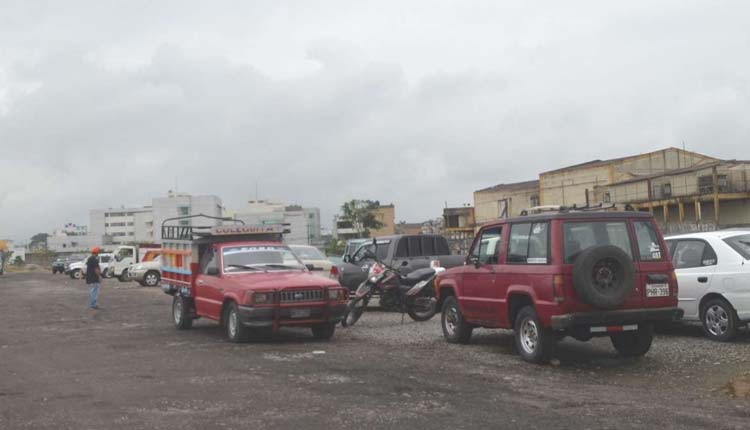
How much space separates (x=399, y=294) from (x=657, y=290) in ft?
21.6

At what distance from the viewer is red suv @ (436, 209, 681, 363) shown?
9.36 metres

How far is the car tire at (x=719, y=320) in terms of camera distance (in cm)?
1095

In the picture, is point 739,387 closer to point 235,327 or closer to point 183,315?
point 235,327

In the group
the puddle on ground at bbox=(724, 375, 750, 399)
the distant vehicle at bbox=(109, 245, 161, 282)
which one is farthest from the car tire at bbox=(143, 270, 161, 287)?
the puddle on ground at bbox=(724, 375, 750, 399)

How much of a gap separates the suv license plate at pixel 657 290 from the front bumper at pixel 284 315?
5.20m

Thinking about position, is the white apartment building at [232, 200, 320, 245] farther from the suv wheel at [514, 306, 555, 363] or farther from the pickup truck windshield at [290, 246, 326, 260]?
the suv wheel at [514, 306, 555, 363]

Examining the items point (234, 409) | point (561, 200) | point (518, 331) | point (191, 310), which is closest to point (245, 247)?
point (191, 310)

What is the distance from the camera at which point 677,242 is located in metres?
12.3

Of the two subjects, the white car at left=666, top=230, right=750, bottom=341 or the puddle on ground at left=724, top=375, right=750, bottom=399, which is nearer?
the puddle on ground at left=724, top=375, right=750, bottom=399

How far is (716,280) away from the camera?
36.8 ft

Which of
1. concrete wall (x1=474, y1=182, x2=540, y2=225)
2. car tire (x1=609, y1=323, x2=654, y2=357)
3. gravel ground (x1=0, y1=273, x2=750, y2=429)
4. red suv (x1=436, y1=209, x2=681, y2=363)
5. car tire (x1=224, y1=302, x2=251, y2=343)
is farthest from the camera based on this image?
concrete wall (x1=474, y1=182, x2=540, y2=225)

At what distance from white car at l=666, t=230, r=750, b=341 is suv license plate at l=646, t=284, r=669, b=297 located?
1.76m

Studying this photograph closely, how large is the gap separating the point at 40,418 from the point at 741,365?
7920 millimetres

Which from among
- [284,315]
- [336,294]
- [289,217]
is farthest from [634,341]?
[289,217]
